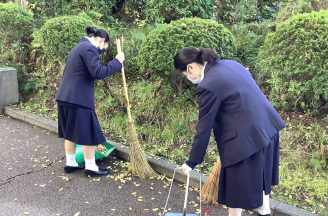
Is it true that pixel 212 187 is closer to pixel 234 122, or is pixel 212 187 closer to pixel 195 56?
pixel 234 122

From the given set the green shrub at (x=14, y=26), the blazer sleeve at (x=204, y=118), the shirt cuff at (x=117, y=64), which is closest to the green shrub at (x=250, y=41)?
the shirt cuff at (x=117, y=64)

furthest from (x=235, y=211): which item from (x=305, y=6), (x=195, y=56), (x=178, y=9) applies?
(x=178, y=9)

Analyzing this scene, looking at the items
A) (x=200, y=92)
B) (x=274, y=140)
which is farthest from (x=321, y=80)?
(x=200, y=92)

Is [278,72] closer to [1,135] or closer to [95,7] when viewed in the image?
[1,135]

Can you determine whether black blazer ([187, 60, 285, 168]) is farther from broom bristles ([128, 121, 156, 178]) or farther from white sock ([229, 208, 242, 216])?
broom bristles ([128, 121, 156, 178])

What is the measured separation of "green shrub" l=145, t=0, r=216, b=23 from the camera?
6668 millimetres

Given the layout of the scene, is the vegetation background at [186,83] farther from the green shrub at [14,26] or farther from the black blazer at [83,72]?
the black blazer at [83,72]

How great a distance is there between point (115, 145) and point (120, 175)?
0.69 m

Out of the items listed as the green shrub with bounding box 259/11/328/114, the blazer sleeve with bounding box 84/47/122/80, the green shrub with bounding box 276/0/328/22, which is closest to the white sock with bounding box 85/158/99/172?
the blazer sleeve with bounding box 84/47/122/80

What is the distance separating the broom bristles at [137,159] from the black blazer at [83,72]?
623 mm

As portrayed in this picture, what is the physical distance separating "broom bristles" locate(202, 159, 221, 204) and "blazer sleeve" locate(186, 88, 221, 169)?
1065mm

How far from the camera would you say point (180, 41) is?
5.02m

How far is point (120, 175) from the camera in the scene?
4.72 metres

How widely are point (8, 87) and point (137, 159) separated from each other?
146 inches
